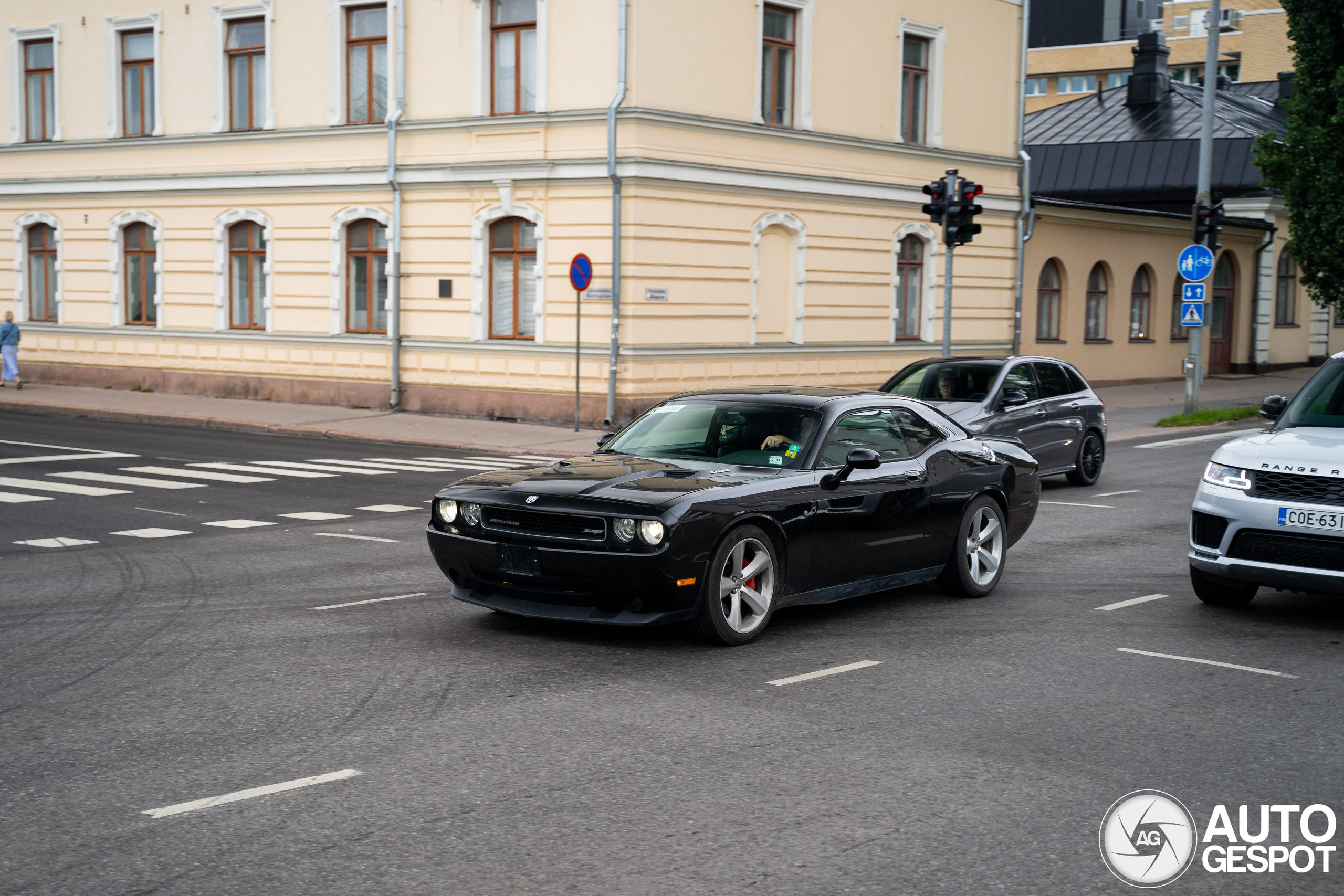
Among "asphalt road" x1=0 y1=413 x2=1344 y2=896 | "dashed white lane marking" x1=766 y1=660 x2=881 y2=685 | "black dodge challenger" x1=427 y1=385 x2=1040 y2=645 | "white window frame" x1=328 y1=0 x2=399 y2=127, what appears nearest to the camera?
"asphalt road" x1=0 y1=413 x2=1344 y2=896

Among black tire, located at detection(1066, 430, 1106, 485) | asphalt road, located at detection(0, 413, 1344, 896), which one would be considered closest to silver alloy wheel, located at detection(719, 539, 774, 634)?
asphalt road, located at detection(0, 413, 1344, 896)

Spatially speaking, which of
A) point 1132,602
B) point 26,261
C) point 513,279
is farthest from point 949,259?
point 26,261

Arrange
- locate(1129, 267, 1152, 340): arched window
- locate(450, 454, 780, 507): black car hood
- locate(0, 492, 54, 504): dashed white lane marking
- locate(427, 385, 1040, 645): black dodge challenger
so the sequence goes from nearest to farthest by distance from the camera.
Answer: locate(427, 385, 1040, 645): black dodge challenger → locate(450, 454, 780, 507): black car hood → locate(0, 492, 54, 504): dashed white lane marking → locate(1129, 267, 1152, 340): arched window

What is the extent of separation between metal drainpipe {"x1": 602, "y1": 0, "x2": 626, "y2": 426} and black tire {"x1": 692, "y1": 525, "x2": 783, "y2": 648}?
1495cm

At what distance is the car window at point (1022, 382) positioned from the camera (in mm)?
16125

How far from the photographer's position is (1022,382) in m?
16.4

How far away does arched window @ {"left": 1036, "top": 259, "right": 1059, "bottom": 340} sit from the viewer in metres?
33.1

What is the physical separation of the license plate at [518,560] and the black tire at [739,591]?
89cm

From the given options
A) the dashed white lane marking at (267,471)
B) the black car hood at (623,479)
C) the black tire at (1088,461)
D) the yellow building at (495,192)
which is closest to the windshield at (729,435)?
the black car hood at (623,479)

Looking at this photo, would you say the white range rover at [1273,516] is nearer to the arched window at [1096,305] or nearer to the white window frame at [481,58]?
the white window frame at [481,58]

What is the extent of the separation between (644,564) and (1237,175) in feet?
128

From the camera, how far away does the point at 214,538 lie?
39.7ft

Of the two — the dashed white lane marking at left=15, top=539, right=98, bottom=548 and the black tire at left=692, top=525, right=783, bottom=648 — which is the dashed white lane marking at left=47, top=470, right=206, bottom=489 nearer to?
the dashed white lane marking at left=15, top=539, right=98, bottom=548

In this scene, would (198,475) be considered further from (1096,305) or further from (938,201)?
(1096,305)
